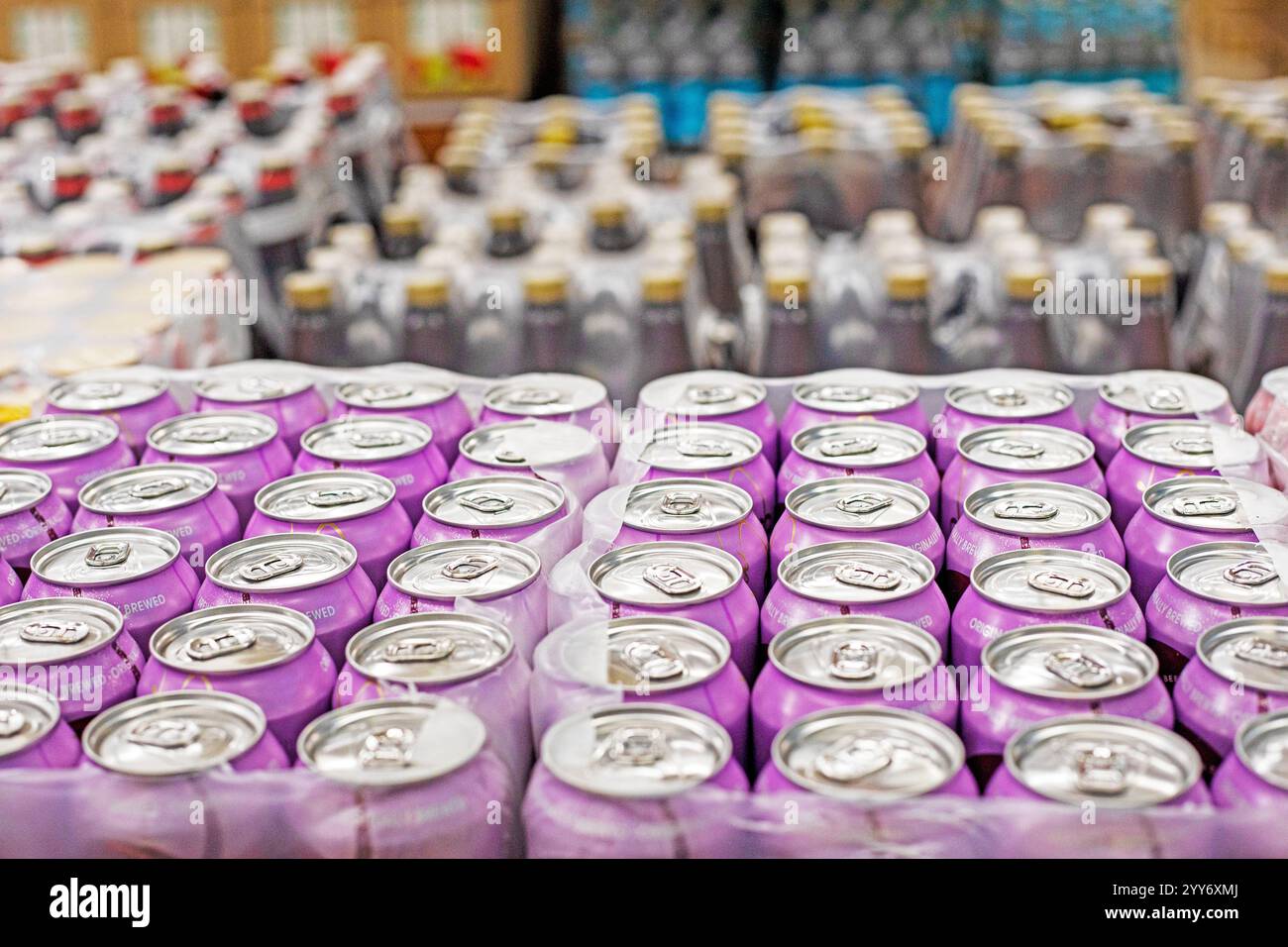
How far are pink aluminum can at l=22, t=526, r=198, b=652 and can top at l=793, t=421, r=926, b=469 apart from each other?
67cm

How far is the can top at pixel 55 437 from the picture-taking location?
162 cm

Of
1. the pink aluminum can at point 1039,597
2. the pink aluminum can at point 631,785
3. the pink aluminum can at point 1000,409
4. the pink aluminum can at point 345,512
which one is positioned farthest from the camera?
the pink aluminum can at point 1000,409

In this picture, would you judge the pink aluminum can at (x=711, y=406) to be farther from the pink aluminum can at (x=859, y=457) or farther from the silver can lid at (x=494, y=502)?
the silver can lid at (x=494, y=502)

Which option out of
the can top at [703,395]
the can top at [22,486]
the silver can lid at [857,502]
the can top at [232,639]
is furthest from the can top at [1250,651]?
the can top at [22,486]

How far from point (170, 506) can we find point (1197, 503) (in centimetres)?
105

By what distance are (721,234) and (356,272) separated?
30.2 inches

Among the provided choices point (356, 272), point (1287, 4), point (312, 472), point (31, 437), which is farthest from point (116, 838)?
point (1287, 4)

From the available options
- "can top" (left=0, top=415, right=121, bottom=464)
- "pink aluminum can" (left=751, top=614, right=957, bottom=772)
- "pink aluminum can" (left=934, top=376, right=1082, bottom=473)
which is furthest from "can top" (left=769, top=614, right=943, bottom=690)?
→ "can top" (left=0, top=415, right=121, bottom=464)

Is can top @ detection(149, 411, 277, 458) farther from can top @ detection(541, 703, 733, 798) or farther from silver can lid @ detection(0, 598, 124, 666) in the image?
can top @ detection(541, 703, 733, 798)

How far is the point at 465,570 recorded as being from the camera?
4.32ft

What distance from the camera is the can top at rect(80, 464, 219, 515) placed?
4.79ft

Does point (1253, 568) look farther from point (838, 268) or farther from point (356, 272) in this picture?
point (356, 272)

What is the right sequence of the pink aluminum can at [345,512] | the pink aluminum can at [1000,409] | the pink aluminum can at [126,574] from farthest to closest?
Answer: the pink aluminum can at [1000,409] < the pink aluminum can at [345,512] < the pink aluminum can at [126,574]

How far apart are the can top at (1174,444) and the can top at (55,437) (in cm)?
118
